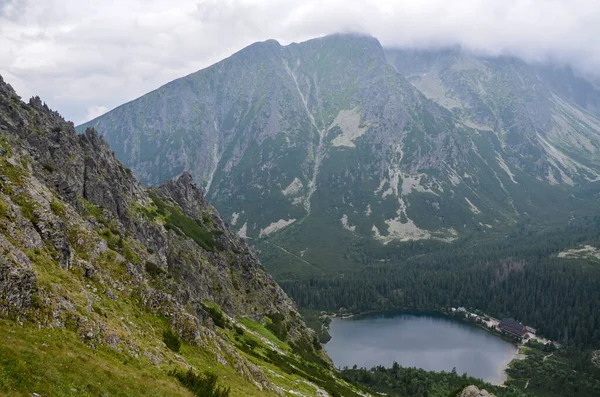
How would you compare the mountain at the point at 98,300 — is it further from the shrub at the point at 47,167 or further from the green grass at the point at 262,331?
the green grass at the point at 262,331

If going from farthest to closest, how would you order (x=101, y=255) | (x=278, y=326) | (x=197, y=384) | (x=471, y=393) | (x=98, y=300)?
(x=278, y=326), (x=471, y=393), (x=101, y=255), (x=98, y=300), (x=197, y=384)

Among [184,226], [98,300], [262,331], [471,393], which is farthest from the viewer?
[184,226]

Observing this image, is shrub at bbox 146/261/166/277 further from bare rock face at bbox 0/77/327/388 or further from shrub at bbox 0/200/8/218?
shrub at bbox 0/200/8/218

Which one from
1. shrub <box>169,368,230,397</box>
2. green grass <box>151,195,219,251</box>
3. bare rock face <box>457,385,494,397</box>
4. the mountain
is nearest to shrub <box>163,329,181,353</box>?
the mountain

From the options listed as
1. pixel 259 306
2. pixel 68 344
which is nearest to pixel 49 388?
pixel 68 344

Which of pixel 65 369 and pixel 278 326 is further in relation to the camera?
pixel 278 326

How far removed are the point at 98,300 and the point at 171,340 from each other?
994 cm

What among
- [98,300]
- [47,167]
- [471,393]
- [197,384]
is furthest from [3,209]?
[471,393]

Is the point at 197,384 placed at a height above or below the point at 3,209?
below

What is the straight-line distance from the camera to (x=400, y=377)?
159 metres

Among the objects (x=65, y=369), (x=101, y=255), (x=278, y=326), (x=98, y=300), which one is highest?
(x=101, y=255)

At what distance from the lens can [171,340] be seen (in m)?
49.1

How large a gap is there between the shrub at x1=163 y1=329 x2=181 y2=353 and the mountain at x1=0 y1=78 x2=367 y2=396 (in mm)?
194

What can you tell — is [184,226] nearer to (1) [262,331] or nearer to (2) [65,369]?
(1) [262,331]
